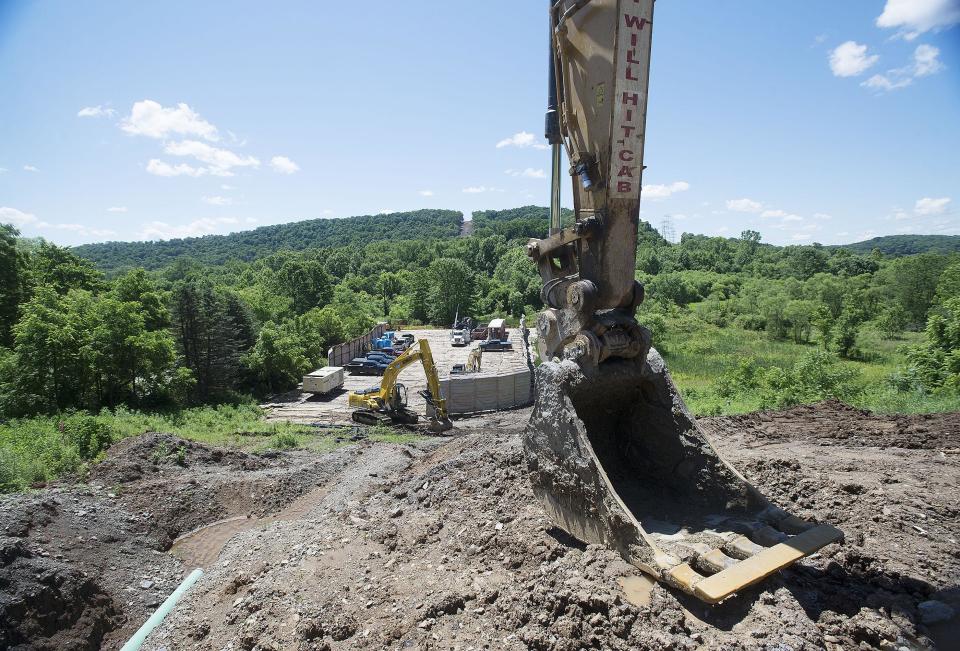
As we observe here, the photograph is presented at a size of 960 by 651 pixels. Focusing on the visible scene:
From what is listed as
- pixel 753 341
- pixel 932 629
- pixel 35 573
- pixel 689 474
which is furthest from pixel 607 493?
pixel 753 341

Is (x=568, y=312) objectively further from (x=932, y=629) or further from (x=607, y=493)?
(x=932, y=629)

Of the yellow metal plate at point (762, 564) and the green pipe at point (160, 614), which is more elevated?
the yellow metal plate at point (762, 564)

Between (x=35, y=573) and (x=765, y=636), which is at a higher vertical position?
(x=765, y=636)

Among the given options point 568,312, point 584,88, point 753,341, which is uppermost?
point 584,88

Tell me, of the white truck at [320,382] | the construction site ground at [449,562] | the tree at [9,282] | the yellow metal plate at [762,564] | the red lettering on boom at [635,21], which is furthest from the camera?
the white truck at [320,382]

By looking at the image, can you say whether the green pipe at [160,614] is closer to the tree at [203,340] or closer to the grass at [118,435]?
the grass at [118,435]

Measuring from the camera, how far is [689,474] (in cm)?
561

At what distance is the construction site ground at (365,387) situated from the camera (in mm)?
20562

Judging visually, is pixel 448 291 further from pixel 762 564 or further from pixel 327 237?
pixel 327 237

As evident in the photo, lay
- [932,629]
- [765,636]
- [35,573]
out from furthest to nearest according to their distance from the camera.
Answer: [35,573] < [932,629] < [765,636]

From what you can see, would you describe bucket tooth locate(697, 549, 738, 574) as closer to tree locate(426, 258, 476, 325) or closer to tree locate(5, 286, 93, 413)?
tree locate(5, 286, 93, 413)

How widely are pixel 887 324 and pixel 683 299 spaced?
23.1 meters

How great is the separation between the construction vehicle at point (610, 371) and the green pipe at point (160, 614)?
4.78m

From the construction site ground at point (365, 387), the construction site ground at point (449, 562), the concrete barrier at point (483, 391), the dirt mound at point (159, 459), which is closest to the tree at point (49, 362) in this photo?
the construction site ground at point (365, 387)
